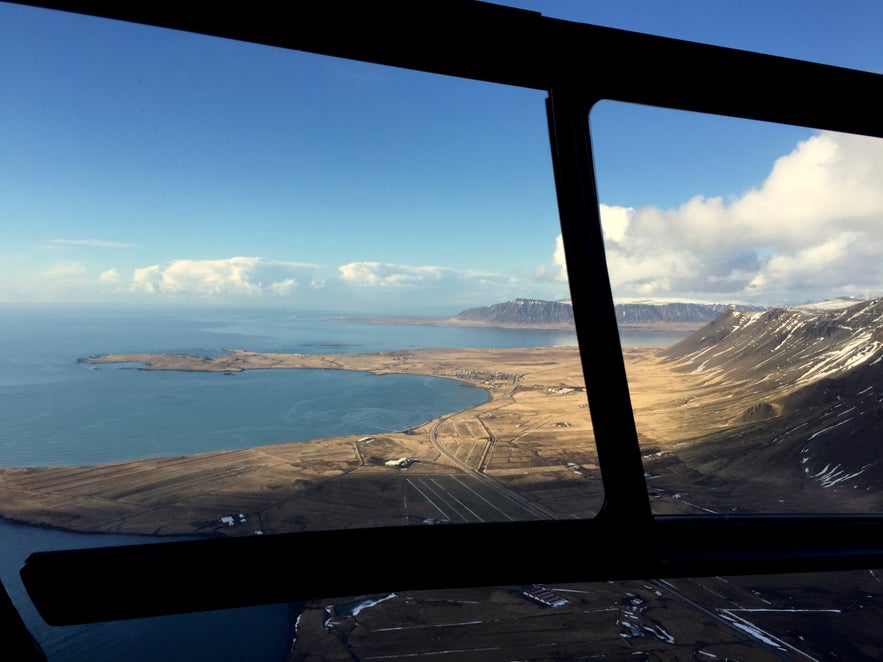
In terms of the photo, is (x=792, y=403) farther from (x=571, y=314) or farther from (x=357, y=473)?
(x=357, y=473)

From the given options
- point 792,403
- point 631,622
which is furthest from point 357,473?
point 792,403

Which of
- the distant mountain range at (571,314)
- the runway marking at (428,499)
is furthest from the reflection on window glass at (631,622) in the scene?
the distant mountain range at (571,314)

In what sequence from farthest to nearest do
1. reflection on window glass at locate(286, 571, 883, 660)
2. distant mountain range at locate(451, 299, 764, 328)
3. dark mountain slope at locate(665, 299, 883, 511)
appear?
dark mountain slope at locate(665, 299, 883, 511) → reflection on window glass at locate(286, 571, 883, 660) → distant mountain range at locate(451, 299, 764, 328)

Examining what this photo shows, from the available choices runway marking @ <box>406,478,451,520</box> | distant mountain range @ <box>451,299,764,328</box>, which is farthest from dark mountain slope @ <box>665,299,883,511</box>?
runway marking @ <box>406,478,451,520</box>

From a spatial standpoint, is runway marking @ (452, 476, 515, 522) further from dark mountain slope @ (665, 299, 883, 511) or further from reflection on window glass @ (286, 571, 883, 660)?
dark mountain slope @ (665, 299, 883, 511)

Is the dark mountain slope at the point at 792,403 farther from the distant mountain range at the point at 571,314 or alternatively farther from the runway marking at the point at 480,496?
the runway marking at the point at 480,496

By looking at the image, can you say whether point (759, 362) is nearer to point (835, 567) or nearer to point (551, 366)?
point (551, 366)
